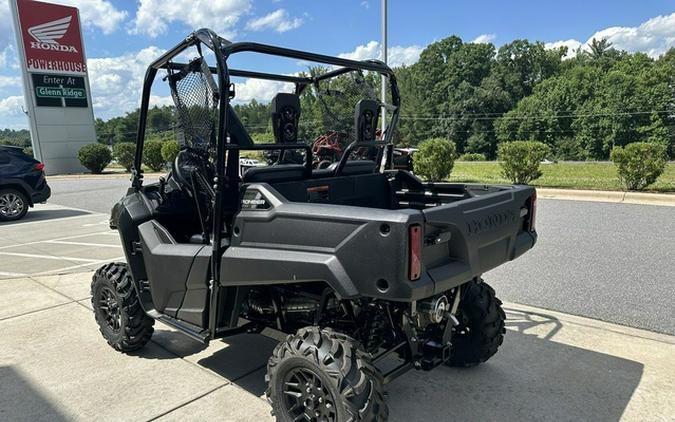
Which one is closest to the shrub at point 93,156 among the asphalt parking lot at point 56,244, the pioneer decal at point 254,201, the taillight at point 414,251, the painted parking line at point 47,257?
the asphalt parking lot at point 56,244

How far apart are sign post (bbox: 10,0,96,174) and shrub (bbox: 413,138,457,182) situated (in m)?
18.9

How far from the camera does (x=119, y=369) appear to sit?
3473mm

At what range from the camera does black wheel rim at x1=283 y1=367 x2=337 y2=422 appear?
7.61 feet

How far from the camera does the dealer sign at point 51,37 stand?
22531 mm

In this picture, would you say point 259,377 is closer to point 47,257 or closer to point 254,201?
point 254,201

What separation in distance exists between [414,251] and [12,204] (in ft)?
38.0

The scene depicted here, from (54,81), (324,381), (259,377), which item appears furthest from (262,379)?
(54,81)

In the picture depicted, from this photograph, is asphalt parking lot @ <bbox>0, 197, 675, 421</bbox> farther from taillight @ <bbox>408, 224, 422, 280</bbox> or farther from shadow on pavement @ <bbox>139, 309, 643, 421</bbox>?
taillight @ <bbox>408, 224, 422, 280</bbox>

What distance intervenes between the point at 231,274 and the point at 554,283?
3991mm

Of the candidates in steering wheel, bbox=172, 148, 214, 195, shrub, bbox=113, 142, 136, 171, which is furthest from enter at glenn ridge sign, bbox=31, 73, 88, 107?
steering wheel, bbox=172, 148, 214, 195

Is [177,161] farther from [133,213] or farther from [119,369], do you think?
[119,369]

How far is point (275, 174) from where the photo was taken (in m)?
2.90

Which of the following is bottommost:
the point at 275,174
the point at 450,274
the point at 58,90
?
the point at 450,274

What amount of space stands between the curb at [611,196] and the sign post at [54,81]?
22729 millimetres
